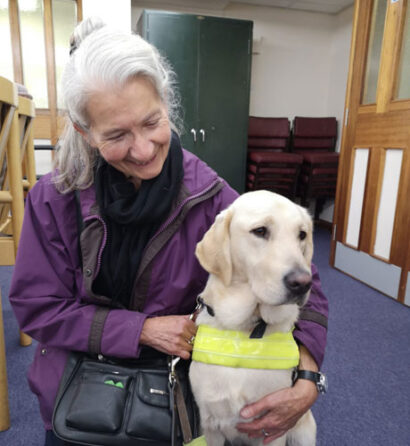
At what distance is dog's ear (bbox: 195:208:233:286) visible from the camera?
101cm

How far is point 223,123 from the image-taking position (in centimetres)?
471

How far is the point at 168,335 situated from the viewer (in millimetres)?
1034

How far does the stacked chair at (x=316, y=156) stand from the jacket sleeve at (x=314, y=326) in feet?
12.5

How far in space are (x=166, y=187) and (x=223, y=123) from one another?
382 centimetres

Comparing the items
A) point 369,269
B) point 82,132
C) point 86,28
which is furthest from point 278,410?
point 369,269

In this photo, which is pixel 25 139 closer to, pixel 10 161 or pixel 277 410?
pixel 10 161

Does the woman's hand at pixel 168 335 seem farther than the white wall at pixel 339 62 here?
No

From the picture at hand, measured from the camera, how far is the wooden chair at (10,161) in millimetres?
1444

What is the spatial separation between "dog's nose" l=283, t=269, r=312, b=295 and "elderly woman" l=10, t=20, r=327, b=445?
0.81 ft

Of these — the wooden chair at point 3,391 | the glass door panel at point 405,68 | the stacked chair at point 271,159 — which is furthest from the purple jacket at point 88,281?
the stacked chair at point 271,159

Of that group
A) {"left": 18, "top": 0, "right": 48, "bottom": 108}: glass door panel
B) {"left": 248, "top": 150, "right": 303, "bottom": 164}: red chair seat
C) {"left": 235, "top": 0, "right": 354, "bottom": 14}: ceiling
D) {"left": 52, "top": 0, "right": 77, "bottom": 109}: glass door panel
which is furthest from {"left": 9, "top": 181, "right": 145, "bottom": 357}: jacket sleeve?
{"left": 235, "top": 0, "right": 354, "bottom": 14}: ceiling

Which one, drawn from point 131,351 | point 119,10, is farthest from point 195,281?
point 119,10

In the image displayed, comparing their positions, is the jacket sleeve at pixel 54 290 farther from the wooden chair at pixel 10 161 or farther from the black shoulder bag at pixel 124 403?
the wooden chair at pixel 10 161

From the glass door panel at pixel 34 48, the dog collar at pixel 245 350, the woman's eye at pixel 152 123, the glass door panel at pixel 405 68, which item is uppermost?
the glass door panel at pixel 34 48
